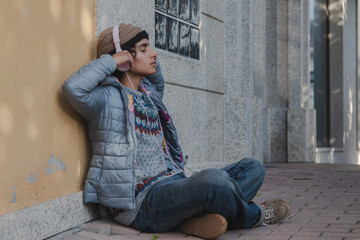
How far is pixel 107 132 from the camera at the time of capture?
13.1 ft

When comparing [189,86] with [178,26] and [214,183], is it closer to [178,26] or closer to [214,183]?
[178,26]

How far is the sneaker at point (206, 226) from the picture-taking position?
3.88 metres

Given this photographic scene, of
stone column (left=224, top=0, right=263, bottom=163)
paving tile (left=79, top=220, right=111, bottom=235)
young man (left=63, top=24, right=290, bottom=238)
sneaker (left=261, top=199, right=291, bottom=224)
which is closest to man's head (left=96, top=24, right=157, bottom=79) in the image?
young man (left=63, top=24, right=290, bottom=238)

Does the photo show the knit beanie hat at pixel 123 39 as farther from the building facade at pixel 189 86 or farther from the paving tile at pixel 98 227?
the paving tile at pixel 98 227

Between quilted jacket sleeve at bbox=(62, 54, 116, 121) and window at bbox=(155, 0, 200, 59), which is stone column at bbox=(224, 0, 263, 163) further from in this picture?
quilted jacket sleeve at bbox=(62, 54, 116, 121)

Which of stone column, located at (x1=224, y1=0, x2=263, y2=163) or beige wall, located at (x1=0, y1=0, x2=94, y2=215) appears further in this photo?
stone column, located at (x1=224, y1=0, x2=263, y2=163)

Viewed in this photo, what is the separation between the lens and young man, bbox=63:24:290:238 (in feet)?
12.7

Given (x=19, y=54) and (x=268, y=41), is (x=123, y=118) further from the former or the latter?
(x=268, y=41)

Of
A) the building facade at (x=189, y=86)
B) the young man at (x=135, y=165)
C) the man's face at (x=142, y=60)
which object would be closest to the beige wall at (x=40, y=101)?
the building facade at (x=189, y=86)

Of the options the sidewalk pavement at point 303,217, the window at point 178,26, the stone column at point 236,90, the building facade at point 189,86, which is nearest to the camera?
the building facade at point 189,86

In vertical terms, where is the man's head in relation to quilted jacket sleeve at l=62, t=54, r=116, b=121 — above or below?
above

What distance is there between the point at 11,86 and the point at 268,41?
8588mm

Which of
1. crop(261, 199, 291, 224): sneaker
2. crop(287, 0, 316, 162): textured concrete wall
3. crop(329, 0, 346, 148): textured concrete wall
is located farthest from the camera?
crop(329, 0, 346, 148): textured concrete wall

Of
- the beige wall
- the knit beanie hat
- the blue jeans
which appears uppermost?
the knit beanie hat
